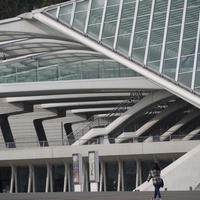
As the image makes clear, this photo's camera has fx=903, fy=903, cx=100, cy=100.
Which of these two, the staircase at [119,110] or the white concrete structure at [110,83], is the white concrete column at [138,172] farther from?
the staircase at [119,110]

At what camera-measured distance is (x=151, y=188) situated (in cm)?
4778

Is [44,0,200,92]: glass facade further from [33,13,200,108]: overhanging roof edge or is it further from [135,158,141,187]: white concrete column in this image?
[135,158,141,187]: white concrete column

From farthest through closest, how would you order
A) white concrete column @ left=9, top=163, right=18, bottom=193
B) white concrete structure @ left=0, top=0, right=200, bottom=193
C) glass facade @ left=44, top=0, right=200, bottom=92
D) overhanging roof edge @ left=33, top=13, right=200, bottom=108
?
white concrete column @ left=9, top=163, right=18, bottom=193 → white concrete structure @ left=0, top=0, right=200, bottom=193 → glass facade @ left=44, top=0, right=200, bottom=92 → overhanging roof edge @ left=33, top=13, right=200, bottom=108

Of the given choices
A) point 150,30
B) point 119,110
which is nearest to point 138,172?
point 119,110

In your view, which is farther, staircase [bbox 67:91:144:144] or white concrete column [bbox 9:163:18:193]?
white concrete column [bbox 9:163:18:193]

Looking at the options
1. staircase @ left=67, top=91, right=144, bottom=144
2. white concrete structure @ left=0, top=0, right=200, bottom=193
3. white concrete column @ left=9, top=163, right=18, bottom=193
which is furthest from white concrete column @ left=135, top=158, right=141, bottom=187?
white concrete column @ left=9, top=163, right=18, bottom=193

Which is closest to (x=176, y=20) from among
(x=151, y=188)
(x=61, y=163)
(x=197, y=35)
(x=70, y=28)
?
(x=197, y=35)

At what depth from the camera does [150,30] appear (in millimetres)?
51812

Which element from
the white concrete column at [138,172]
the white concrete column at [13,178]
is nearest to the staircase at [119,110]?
the white concrete column at [13,178]

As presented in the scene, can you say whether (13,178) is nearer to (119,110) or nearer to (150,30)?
(119,110)

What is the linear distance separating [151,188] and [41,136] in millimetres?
31610

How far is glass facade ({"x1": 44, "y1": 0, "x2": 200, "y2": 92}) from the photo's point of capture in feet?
163

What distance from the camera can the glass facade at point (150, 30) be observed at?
163ft

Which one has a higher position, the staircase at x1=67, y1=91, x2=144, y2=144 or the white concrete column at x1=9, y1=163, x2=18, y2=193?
the staircase at x1=67, y1=91, x2=144, y2=144
